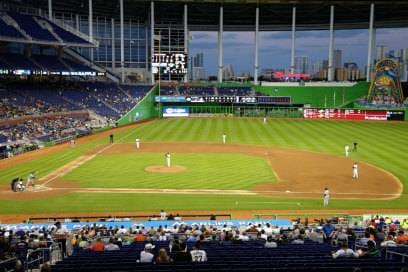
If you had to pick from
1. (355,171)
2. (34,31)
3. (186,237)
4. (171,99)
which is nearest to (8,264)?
(186,237)

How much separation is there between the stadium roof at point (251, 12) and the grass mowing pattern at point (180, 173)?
51.7 meters

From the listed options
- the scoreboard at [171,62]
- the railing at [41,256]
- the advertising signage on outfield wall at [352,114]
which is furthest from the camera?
the scoreboard at [171,62]

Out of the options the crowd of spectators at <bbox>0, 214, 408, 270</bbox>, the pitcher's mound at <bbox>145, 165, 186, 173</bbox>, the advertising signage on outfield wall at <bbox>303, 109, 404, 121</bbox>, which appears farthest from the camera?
the advertising signage on outfield wall at <bbox>303, 109, 404, 121</bbox>

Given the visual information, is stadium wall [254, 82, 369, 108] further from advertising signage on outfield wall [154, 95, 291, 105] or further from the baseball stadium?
advertising signage on outfield wall [154, 95, 291, 105]

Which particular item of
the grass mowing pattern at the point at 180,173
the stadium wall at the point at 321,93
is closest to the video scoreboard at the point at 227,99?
the stadium wall at the point at 321,93

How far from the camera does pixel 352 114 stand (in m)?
80.1

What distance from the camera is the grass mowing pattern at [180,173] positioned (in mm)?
30844

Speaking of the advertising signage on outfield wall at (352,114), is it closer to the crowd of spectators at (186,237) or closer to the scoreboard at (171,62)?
the scoreboard at (171,62)

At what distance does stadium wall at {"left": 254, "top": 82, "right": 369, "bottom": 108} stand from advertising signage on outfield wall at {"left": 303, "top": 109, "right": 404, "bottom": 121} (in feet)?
27.4

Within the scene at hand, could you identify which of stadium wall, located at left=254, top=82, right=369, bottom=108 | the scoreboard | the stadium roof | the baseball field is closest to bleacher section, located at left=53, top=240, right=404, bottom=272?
the baseball field

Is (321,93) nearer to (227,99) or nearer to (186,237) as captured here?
(227,99)

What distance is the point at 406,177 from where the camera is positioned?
32.9 metres

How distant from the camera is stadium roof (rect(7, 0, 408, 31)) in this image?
85.1m

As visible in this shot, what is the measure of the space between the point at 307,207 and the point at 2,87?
176 feet
